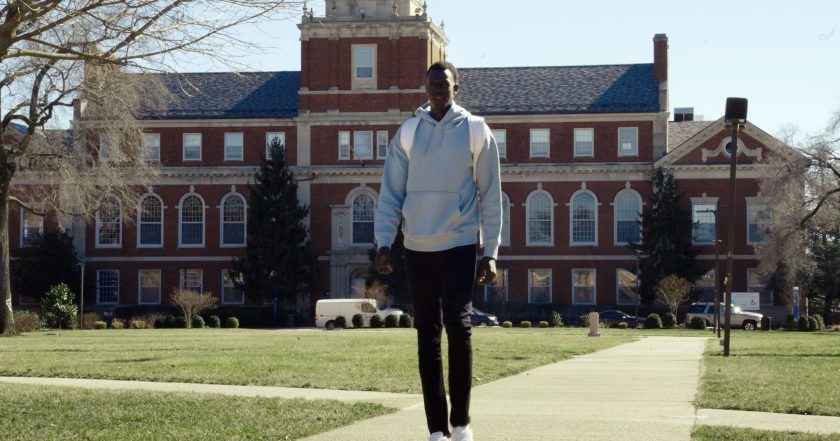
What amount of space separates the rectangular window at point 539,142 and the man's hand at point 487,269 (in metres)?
66.8

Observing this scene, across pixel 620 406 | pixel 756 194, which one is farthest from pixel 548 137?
pixel 620 406

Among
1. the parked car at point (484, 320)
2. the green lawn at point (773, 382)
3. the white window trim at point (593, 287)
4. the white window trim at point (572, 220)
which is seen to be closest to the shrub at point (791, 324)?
the white window trim at point (593, 287)

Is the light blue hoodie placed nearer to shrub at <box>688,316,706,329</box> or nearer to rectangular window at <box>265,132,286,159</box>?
shrub at <box>688,316,706,329</box>

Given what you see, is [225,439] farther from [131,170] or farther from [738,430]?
[131,170]

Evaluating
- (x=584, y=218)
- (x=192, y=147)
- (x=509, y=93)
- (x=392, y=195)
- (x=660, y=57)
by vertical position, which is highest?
(x=660, y=57)

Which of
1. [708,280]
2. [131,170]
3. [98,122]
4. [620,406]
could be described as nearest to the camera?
[620,406]

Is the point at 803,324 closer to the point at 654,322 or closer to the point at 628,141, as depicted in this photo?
the point at 654,322

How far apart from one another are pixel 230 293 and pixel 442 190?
67172 mm

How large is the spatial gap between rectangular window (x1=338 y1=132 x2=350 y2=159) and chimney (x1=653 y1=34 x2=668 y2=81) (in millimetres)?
17129

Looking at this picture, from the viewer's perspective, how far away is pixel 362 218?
7575 cm

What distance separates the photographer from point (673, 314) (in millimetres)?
65625

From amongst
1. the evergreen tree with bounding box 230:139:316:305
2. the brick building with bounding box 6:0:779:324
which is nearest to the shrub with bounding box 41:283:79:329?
the evergreen tree with bounding box 230:139:316:305

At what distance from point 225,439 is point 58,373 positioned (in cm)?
902

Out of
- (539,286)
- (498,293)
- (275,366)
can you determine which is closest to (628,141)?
(539,286)
